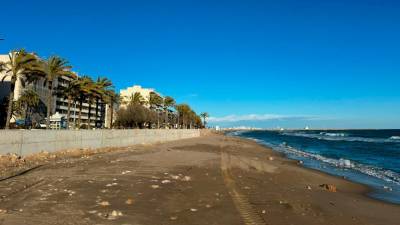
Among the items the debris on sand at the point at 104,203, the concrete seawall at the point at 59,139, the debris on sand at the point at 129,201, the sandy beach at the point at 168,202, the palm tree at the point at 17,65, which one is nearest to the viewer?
the sandy beach at the point at 168,202

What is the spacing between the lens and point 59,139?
28391mm

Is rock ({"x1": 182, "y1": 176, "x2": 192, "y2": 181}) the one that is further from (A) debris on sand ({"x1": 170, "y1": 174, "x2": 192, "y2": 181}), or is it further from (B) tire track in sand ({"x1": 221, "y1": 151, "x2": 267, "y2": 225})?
(B) tire track in sand ({"x1": 221, "y1": 151, "x2": 267, "y2": 225})

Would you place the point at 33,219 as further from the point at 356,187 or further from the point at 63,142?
the point at 63,142

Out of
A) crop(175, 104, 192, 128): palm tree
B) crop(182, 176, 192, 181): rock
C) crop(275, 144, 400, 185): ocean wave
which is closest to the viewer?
crop(182, 176, 192, 181): rock

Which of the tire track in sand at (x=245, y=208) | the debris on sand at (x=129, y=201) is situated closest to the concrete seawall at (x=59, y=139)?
the debris on sand at (x=129, y=201)

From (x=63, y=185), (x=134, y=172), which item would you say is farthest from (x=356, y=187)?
(x=63, y=185)

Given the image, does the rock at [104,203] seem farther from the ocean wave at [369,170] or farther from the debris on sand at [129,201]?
the ocean wave at [369,170]

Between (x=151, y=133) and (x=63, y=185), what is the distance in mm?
42492

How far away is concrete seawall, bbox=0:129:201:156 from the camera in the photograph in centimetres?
2275

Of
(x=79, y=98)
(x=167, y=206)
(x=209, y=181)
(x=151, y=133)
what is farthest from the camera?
(x=79, y=98)

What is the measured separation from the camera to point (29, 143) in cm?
2456

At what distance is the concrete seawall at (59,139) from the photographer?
896 inches

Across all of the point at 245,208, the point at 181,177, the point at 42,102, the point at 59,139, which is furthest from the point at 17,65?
the point at 42,102

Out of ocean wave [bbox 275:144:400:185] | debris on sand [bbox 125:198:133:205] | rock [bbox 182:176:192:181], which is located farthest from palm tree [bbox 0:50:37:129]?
debris on sand [bbox 125:198:133:205]
